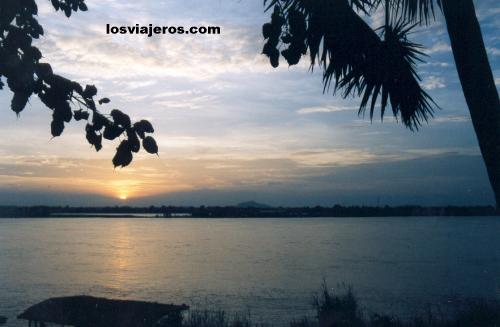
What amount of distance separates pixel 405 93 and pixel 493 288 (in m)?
47.5

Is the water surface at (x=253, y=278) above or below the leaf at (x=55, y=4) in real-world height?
below

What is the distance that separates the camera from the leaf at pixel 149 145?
2.95 meters

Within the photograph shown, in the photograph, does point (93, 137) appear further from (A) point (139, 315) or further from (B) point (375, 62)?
(A) point (139, 315)

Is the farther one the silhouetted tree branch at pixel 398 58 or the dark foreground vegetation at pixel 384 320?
the dark foreground vegetation at pixel 384 320

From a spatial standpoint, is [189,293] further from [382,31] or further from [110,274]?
[382,31]

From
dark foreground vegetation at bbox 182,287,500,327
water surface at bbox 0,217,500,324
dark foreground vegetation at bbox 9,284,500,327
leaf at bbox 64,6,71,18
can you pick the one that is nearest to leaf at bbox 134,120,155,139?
leaf at bbox 64,6,71,18

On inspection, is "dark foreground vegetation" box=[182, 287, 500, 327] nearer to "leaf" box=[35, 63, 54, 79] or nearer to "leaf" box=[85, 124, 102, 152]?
"leaf" box=[85, 124, 102, 152]

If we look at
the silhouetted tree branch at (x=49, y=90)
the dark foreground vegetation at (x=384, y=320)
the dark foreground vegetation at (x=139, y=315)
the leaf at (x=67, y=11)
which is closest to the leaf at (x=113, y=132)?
the silhouetted tree branch at (x=49, y=90)

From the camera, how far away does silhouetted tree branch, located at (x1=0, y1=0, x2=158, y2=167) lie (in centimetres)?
284

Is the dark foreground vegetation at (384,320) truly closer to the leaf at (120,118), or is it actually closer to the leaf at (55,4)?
the leaf at (120,118)

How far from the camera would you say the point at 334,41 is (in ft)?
17.3

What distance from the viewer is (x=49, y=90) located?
2.92 metres

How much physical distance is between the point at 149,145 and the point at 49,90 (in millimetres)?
588

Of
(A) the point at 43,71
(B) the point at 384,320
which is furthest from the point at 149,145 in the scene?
(B) the point at 384,320
